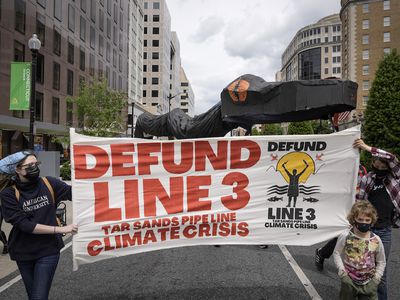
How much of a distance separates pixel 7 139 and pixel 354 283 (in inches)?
1099

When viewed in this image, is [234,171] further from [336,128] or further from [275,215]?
[336,128]

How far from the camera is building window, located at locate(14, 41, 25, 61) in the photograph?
2582 centimetres

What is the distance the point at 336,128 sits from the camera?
17.4 feet

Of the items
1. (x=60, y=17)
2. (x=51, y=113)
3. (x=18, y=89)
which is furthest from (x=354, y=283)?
(x=60, y=17)

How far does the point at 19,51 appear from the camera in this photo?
2630 cm

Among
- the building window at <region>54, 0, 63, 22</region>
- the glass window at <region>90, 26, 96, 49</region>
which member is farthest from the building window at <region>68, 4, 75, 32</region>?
the glass window at <region>90, 26, 96, 49</region>

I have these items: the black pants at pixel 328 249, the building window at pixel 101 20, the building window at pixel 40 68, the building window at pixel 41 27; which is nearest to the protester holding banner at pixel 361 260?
the black pants at pixel 328 249

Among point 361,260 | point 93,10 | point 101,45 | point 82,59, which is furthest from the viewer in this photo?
point 101,45

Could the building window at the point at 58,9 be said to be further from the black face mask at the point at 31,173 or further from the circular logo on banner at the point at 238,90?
the black face mask at the point at 31,173

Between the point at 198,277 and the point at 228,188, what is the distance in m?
2.00

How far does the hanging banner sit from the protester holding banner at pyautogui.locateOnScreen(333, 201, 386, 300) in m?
0.60

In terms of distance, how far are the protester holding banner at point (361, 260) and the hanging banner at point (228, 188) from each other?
1.98 ft

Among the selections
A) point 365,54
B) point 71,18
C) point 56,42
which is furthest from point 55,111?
point 365,54

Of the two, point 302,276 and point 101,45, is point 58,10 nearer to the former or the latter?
point 101,45
